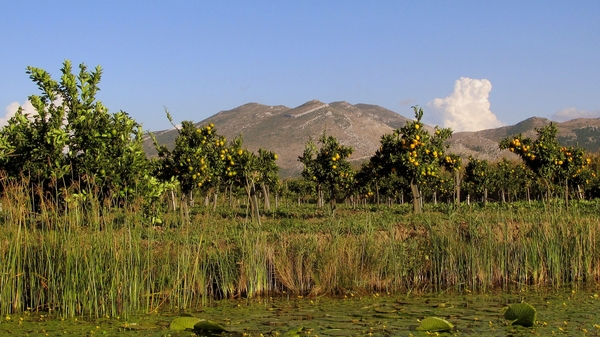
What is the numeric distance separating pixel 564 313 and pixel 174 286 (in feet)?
15.2

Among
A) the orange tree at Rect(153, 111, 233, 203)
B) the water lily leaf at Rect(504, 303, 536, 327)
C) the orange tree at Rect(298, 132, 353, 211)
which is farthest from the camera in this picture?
the orange tree at Rect(298, 132, 353, 211)

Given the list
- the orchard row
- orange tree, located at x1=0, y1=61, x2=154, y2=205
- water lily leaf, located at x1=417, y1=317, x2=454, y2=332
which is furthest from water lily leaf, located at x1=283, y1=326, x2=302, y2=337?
orange tree, located at x1=0, y1=61, x2=154, y2=205

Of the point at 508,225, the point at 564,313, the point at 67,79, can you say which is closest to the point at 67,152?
the point at 67,79

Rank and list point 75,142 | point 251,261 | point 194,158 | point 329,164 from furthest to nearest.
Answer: point 329,164 < point 194,158 < point 75,142 < point 251,261

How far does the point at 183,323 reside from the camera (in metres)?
6.45

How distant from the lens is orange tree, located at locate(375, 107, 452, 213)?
17859 mm

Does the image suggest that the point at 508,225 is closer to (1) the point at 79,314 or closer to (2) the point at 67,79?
(1) the point at 79,314

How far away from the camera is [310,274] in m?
8.75

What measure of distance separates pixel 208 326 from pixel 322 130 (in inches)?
5681

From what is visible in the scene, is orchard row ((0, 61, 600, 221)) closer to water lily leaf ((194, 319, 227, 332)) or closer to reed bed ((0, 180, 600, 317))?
reed bed ((0, 180, 600, 317))

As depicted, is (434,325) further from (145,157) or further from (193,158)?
(193,158)

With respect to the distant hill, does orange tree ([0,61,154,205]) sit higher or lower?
lower

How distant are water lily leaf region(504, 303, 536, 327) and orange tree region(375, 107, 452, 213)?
443 inches

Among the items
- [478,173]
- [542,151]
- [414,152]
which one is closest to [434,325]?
[414,152]
